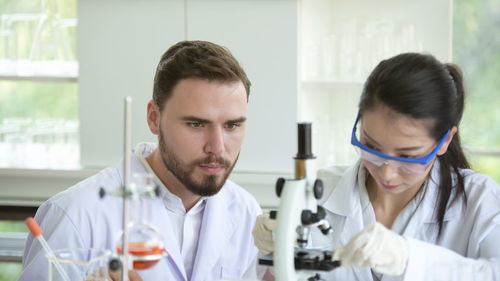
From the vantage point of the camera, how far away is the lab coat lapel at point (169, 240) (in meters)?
2.33

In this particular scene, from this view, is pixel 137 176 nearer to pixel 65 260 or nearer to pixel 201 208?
pixel 65 260

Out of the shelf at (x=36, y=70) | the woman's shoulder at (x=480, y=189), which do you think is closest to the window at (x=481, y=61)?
the woman's shoulder at (x=480, y=189)

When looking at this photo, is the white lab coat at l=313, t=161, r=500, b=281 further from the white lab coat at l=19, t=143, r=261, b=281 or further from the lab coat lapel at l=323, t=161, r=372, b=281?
the white lab coat at l=19, t=143, r=261, b=281

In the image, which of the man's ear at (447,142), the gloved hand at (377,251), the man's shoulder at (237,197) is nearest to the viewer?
the gloved hand at (377,251)

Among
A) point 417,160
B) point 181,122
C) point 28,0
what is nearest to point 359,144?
point 417,160

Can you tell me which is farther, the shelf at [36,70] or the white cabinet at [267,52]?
the shelf at [36,70]

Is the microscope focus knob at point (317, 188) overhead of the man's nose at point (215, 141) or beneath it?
beneath

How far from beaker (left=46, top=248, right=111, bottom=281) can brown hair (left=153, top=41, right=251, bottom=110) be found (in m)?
0.75

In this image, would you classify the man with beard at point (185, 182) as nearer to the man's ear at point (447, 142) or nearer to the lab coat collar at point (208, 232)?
the lab coat collar at point (208, 232)

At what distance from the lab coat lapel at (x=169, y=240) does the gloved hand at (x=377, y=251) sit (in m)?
0.66

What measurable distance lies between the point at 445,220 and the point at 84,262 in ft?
3.39

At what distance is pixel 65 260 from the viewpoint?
1728mm

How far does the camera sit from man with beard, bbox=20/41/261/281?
7.57 feet

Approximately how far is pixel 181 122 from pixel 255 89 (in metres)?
1.13
